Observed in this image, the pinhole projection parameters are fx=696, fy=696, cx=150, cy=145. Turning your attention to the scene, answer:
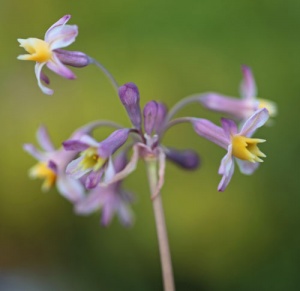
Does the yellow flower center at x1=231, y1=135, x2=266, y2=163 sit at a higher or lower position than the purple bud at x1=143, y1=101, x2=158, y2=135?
lower

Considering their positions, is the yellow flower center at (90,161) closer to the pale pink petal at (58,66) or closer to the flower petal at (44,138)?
the pale pink petal at (58,66)

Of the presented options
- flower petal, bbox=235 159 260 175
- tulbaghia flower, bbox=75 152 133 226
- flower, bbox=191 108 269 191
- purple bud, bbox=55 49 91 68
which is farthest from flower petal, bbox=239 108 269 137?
tulbaghia flower, bbox=75 152 133 226

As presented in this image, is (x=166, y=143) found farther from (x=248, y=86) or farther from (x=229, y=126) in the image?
(x=229, y=126)

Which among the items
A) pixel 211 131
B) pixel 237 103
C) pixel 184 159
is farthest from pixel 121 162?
pixel 237 103

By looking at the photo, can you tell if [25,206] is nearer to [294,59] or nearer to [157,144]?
[294,59]

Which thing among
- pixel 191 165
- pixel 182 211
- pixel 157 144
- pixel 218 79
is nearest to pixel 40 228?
pixel 182 211

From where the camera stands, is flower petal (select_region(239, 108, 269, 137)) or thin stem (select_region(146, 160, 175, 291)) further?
thin stem (select_region(146, 160, 175, 291))

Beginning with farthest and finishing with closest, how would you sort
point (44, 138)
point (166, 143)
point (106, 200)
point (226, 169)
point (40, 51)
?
point (166, 143) < point (106, 200) < point (44, 138) < point (40, 51) < point (226, 169)

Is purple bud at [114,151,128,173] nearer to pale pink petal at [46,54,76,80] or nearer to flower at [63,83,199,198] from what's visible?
flower at [63,83,199,198]
